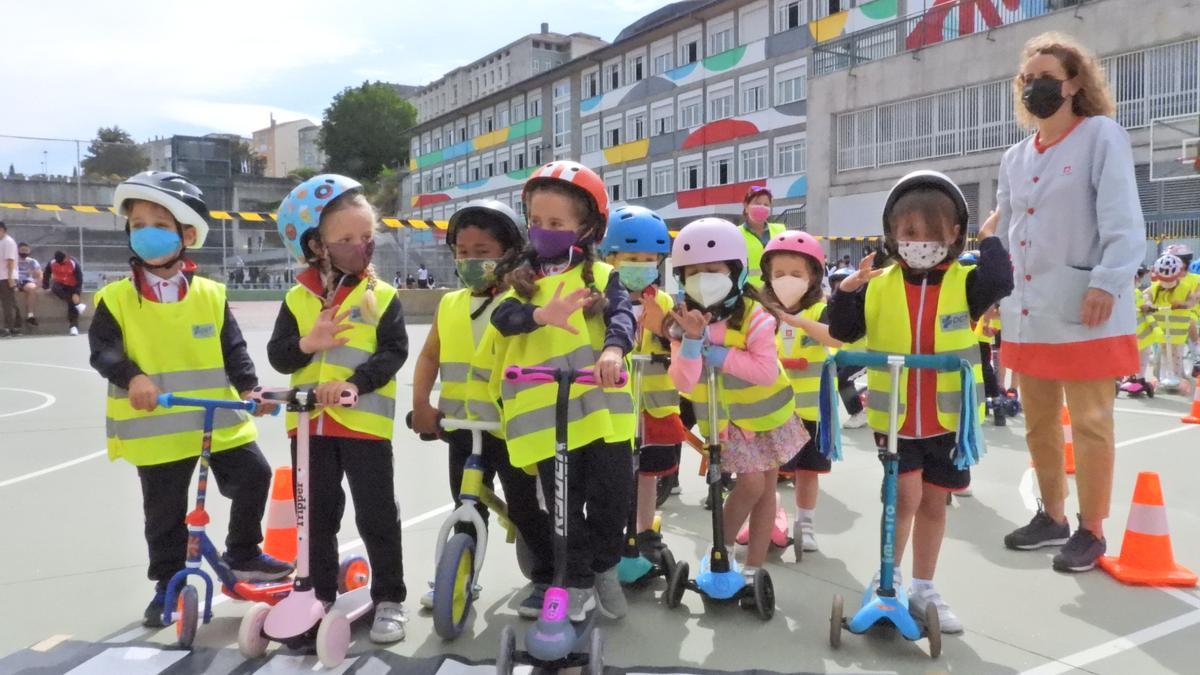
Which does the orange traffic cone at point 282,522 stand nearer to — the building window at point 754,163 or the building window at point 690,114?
the building window at point 754,163

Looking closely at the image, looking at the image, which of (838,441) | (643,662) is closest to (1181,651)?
(838,441)

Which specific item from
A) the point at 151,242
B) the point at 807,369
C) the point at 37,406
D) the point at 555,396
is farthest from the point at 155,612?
the point at 37,406

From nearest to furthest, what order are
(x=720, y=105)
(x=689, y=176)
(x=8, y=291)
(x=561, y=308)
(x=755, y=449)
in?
(x=561, y=308) → (x=755, y=449) → (x=8, y=291) → (x=720, y=105) → (x=689, y=176)

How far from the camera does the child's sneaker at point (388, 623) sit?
366 cm

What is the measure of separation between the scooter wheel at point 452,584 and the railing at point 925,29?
25.9 meters

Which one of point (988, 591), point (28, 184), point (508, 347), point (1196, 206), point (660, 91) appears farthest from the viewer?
point (660, 91)

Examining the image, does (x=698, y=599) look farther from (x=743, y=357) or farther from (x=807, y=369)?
(x=807, y=369)

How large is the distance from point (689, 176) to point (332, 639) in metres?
42.2

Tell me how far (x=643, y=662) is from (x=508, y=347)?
4.34 feet

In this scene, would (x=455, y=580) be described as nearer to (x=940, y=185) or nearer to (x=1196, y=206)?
(x=940, y=185)

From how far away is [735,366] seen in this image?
146 inches

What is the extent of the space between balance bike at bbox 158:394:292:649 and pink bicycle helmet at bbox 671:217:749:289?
68.4 inches

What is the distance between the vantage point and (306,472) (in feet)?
11.4

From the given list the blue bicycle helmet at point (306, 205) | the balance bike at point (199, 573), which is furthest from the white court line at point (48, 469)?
the blue bicycle helmet at point (306, 205)
